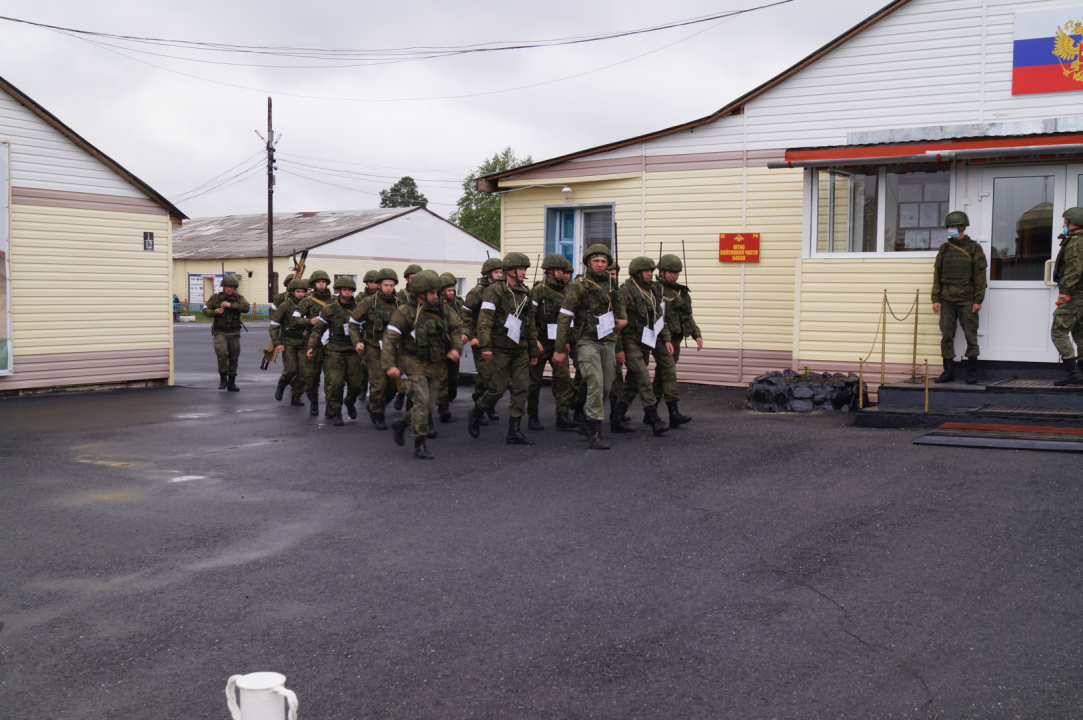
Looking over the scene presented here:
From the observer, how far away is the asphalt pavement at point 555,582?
13.2 ft

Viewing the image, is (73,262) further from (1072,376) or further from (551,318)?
(1072,376)

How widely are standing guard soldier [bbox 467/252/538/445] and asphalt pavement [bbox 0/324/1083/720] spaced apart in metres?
1.24

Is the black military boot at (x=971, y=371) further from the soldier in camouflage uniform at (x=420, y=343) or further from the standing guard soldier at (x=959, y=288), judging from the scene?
the soldier in camouflage uniform at (x=420, y=343)

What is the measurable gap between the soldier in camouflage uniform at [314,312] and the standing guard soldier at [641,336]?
14.8 feet

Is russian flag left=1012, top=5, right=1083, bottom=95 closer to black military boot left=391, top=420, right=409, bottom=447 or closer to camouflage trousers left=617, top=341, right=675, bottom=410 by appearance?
camouflage trousers left=617, top=341, right=675, bottom=410

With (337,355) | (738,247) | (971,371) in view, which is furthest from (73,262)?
(971,371)

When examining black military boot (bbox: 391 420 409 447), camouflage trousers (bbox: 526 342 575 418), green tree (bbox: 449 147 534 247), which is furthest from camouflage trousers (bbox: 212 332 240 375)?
green tree (bbox: 449 147 534 247)

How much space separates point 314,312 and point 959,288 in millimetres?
8797

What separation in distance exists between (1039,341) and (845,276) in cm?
249

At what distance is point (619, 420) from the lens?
10898 millimetres

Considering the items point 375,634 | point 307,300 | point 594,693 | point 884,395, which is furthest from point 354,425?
point 594,693

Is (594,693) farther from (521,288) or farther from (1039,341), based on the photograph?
(1039,341)

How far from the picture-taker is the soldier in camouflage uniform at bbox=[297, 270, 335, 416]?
13070mm

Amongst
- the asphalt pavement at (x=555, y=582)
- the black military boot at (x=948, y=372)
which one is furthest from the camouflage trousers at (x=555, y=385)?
the black military boot at (x=948, y=372)
